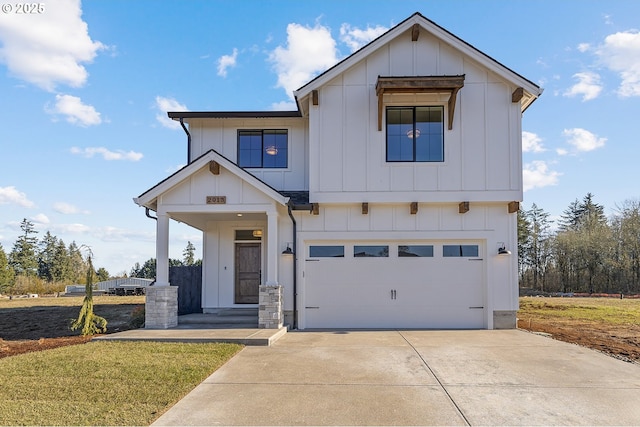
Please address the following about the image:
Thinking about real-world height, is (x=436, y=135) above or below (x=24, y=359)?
above

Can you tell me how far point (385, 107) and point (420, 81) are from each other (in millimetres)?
1189

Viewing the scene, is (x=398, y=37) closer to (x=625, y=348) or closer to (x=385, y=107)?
(x=385, y=107)

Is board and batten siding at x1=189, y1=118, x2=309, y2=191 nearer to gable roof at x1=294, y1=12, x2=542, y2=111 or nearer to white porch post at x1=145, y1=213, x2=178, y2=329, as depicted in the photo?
gable roof at x1=294, y1=12, x2=542, y2=111

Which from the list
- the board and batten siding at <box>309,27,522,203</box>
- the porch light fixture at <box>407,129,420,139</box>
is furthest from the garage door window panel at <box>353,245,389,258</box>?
the porch light fixture at <box>407,129,420,139</box>

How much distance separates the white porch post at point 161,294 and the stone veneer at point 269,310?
2.21 metres

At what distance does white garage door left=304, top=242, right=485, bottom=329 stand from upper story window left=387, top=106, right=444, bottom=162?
7.56 feet

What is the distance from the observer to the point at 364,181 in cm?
1160

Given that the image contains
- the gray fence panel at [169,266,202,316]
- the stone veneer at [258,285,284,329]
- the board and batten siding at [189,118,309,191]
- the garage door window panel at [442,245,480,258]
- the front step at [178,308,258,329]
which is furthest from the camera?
the gray fence panel at [169,266,202,316]

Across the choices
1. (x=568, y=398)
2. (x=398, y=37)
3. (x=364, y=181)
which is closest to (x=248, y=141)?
(x=364, y=181)

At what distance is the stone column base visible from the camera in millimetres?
10641

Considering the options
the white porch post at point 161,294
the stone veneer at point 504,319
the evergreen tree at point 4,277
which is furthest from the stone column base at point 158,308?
the evergreen tree at point 4,277

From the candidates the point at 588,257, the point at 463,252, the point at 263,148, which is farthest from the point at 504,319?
the point at 588,257

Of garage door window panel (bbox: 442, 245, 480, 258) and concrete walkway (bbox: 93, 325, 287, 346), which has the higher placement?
garage door window panel (bbox: 442, 245, 480, 258)

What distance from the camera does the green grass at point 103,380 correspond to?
4.77m
